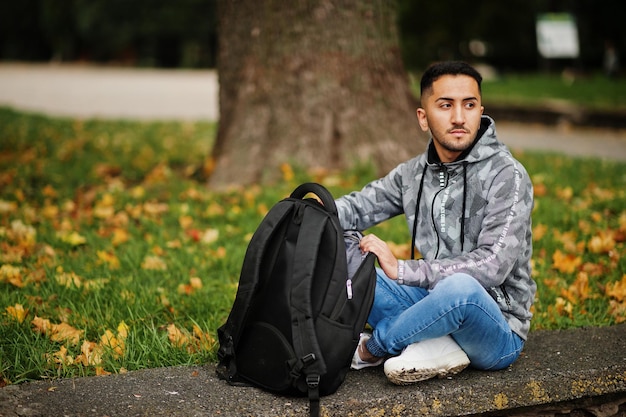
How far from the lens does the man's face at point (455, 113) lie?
2504 mm

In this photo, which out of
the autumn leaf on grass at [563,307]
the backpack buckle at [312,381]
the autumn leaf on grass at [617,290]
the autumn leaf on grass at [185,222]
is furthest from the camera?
the autumn leaf on grass at [185,222]

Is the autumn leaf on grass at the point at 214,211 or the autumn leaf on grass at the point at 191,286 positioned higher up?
the autumn leaf on grass at the point at 214,211

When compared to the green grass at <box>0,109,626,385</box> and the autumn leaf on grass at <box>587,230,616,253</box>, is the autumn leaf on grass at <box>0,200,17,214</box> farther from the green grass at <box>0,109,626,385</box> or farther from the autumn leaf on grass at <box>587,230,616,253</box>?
the autumn leaf on grass at <box>587,230,616,253</box>

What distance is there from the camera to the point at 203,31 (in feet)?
122

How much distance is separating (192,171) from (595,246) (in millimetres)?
3272

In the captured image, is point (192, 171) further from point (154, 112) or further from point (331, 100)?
point (154, 112)

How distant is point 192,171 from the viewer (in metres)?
5.97

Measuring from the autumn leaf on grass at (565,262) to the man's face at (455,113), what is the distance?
1.45 m

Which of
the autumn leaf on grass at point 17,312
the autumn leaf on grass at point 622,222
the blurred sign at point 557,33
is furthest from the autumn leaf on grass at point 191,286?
the blurred sign at point 557,33

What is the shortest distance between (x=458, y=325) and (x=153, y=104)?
47.7 ft

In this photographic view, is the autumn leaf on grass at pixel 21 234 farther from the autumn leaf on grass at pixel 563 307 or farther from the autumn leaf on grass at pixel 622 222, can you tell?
the autumn leaf on grass at pixel 622 222

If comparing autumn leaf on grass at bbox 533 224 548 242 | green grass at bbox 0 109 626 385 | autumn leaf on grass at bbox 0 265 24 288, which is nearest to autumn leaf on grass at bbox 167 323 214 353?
green grass at bbox 0 109 626 385

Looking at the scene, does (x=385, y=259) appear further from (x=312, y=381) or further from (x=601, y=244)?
(x=601, y=244)

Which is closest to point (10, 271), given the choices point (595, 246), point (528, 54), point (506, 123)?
point (595, 246)
